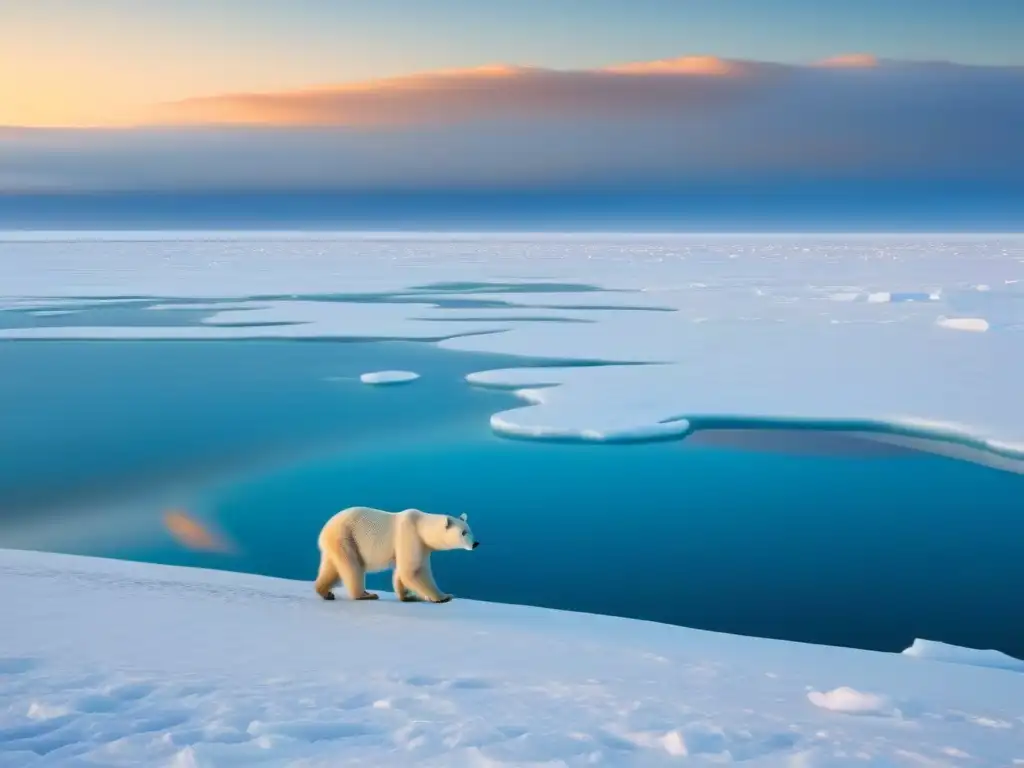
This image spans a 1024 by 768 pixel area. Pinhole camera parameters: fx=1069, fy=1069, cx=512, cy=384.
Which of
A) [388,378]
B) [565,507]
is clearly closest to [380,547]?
[565,507]

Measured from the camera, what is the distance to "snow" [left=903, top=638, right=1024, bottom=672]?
425 cm

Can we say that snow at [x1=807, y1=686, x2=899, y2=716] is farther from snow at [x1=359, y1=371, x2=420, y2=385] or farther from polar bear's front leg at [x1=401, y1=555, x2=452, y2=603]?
snow at [x1=359, y1=371, x2=420, y2=385]

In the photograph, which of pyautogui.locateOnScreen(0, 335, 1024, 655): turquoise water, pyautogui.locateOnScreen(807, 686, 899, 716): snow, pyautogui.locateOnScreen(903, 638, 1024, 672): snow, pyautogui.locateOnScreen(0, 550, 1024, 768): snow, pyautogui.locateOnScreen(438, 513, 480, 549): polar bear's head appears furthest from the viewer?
pyautogui.locateOnScreen(0, 335, 1024, 655): turquoise water

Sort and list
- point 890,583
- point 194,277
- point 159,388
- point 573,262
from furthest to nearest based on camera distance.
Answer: point 573,262 → point 194,277 → point 159,388 → point 890,583

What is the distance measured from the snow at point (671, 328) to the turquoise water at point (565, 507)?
831 millimetres

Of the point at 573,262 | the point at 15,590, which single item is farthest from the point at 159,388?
the point at 573,262

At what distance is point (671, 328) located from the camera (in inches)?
689

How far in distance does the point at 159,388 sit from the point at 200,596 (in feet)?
28.3

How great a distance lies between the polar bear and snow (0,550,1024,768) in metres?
0.15

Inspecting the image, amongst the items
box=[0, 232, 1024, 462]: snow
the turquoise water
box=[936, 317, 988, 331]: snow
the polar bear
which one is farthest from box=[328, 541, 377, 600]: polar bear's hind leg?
box=[936, 317, 988, 331]: snow

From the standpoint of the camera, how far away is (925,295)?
24.0 m

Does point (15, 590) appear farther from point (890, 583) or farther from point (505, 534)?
point (890, 583)

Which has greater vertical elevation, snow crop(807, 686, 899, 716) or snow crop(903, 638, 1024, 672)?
snow crop(807, 686, 899, 716)

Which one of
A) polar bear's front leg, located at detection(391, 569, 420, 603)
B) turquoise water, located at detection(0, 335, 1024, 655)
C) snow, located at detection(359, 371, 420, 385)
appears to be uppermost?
polar bear's front leg, located at detection(391, 569, 420, 603)
